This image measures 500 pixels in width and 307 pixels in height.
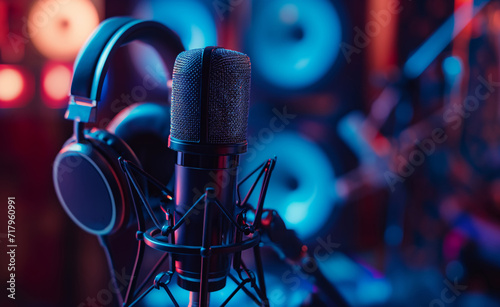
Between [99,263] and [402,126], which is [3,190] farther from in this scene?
[402,126]

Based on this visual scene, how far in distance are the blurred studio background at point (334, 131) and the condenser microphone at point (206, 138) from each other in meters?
0.53

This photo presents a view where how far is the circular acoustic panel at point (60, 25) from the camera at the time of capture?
107 cm

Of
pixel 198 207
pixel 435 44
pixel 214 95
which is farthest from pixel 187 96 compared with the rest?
pixel 435 44

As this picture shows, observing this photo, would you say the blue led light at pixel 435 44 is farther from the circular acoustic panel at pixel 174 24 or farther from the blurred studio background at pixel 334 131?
the circular acoustic panel at pixel 174 24

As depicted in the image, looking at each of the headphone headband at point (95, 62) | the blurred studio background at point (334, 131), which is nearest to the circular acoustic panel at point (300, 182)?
the blurred studio background at point (334, 131)

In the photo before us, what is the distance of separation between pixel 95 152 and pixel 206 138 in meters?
0.19

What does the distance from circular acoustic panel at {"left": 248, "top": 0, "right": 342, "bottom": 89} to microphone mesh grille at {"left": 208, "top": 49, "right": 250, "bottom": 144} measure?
0.72 m

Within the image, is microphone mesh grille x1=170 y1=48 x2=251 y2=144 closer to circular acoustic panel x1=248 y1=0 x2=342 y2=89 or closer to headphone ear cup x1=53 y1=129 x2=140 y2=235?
headphone ear cup x1=53 y1=129 x2=140 y2=235

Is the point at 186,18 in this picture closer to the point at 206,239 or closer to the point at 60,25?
the point at 60,25

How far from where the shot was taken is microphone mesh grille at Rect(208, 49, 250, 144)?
537mm

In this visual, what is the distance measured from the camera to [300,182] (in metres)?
1.37

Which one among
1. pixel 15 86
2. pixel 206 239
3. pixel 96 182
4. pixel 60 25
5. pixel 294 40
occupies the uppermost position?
pixel 294 40

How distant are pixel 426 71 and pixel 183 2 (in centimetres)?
89

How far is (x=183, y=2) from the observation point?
1.14 meters
